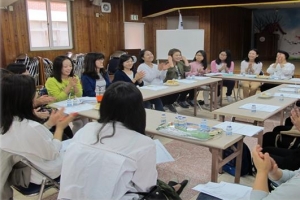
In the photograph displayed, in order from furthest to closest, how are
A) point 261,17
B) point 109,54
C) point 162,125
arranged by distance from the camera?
1. point 261,17
2. point 109,54
3. point 162,125

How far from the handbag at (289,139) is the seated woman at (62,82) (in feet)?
6.06

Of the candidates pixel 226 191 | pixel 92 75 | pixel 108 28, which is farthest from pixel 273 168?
pixel 108 28

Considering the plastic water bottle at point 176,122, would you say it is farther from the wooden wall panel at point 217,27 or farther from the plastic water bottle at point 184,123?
the wooden wall panel at point 217,27

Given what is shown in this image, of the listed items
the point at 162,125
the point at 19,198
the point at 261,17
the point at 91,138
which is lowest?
the point at 19,198

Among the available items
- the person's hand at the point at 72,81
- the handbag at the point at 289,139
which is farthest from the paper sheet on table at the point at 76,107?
the handbag at the point at 289,139

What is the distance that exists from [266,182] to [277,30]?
477 inches

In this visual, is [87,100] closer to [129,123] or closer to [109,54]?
[129,123]

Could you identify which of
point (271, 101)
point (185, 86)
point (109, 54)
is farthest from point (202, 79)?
point (109, 54)

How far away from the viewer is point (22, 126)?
154 centimetres

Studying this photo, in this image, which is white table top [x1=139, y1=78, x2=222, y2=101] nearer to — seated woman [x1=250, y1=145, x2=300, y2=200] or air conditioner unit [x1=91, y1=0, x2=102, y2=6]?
seated woman [x1=250, y1=145, x2=300, y2=200]

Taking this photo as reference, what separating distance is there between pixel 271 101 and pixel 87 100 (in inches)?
75.0

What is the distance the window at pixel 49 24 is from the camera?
6612mm

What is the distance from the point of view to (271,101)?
120 inches

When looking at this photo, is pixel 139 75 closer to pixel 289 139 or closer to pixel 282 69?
pixel 289 139
